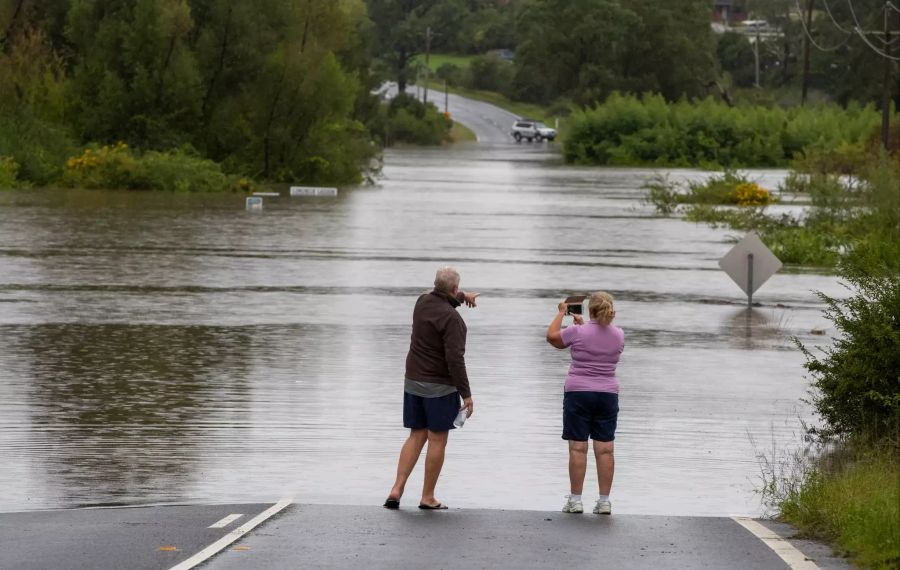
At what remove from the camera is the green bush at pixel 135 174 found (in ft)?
182

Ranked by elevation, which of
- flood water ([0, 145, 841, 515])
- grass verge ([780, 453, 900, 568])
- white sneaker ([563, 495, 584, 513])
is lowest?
flood water ([0, 145, 841, 515])

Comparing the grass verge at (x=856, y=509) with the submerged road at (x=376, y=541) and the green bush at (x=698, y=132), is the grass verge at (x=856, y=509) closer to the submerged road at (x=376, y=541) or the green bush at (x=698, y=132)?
the submerged road at (x=376, y=541)

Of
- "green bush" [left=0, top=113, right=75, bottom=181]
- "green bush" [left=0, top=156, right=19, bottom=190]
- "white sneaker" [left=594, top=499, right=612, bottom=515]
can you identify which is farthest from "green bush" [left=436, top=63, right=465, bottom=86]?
"white sneaker" [left=594, top=499, right=612, bottom=515]

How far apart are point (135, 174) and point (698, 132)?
4729 centimetres

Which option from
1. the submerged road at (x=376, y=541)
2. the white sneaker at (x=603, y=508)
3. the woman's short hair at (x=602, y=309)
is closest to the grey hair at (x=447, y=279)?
the woman's short hair at (x=602, y=309)

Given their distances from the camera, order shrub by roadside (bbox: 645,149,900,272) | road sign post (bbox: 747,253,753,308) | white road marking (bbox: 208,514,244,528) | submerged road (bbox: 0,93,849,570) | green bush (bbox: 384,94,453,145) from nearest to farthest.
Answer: submerged road (bbox: 0,93,849,570) < white road marking (bbox: 208,514,244,528) < road sign post (bbox: 747,253,753,308) < shrub by roadside (bbox: 645,149,900,272) < green bush (bbox: 384,94,453,145)

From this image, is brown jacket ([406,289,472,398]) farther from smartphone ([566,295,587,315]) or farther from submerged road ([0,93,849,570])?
submerged road ([0,93,849,570])

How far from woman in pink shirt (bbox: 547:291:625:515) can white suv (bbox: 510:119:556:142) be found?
126m

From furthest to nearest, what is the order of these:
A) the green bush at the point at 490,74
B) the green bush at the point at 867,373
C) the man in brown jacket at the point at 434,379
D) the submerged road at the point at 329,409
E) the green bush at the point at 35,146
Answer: the green bush at the point at 490,74 < the green bush at the point at 35,146 < the green bush at the point at 867,373 < the man in brown jacket at the point at 434,379 < the submerged road at the point at 329,409

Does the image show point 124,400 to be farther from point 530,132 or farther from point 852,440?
point 530,132

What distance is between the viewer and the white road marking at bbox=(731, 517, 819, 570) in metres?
9.26

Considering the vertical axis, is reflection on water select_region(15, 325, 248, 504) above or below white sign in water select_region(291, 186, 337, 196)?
below

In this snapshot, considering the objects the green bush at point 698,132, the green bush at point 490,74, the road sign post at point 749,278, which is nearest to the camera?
the road sign post at point 749,278

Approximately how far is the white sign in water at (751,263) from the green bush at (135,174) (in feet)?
107
